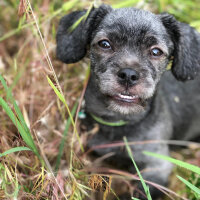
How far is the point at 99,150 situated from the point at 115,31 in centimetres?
133

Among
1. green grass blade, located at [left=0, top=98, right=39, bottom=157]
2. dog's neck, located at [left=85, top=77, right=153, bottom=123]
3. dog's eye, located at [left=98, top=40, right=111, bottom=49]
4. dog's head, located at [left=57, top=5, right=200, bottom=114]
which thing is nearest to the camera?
green grass blade, located at [left=0, top=98, right=39, bottom=157]

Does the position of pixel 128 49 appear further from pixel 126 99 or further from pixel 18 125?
pixel 18 125

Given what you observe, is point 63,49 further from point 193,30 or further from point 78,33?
point 193,30

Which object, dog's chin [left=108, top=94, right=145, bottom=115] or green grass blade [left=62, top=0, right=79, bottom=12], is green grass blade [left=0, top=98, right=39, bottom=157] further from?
green grass blade [left=62, top=0, right=79, bottom=12]

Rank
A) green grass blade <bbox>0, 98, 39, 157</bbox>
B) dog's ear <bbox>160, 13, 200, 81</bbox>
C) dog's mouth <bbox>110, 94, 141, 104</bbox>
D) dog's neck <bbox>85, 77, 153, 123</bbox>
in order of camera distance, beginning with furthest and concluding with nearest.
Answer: dog's neck <bbox>85, 77, 153, 123</bbox> → dog's ear <bbox>160, 13, 200, 81</bbox> → dog's mouth <bbox>110, 94, 141, 104</bbox> → green grass blade <bbox>0, 98, 39, 157</bbox>

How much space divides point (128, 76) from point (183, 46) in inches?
33.3

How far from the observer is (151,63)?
274 cm

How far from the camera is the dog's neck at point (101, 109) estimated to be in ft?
10.2

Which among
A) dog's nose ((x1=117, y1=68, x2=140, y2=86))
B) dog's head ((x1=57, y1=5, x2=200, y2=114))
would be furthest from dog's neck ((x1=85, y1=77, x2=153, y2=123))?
dog's nose ((x1=117, y1=68, x2=140, y2=86))

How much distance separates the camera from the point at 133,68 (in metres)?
2.47

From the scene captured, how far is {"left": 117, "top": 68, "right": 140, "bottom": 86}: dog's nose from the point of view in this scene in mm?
2404

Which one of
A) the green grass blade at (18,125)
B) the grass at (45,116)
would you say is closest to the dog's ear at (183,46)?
the grass at (45,116)

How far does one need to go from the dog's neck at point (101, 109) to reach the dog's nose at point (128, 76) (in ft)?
2.14

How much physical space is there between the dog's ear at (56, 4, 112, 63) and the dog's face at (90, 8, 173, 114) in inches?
4.6
